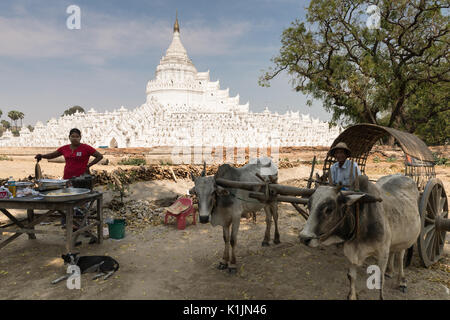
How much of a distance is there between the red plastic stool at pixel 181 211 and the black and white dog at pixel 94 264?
105 inches

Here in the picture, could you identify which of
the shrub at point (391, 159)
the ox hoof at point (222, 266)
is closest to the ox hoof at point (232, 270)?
the ox hoof at point (222, 266)

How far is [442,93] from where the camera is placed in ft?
52.4

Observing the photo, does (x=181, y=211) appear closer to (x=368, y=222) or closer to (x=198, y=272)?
(x=198, y=272)

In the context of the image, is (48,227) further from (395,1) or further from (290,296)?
(395,1)

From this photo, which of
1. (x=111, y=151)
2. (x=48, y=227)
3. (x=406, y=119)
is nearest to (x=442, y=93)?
(x=406, y=119)

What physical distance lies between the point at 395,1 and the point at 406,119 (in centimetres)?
992

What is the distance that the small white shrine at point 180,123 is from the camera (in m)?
41.3

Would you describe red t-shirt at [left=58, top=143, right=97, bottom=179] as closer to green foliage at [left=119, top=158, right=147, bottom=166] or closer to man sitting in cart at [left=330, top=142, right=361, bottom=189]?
man sitting in cart at [left=330, top=142, right=361, bottom=189]

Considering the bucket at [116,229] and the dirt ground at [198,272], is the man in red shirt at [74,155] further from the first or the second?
the dirt ground at [198,272]

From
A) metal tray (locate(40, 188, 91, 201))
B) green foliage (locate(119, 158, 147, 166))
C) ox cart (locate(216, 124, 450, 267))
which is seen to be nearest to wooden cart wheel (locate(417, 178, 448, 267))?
ox cart (locate(216, 124, 450, 267))

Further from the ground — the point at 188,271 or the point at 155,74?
the point at 155,74

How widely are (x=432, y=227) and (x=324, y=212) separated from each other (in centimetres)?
315

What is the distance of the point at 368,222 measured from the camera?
3.23 metres

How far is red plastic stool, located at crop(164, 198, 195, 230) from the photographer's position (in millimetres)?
7363
